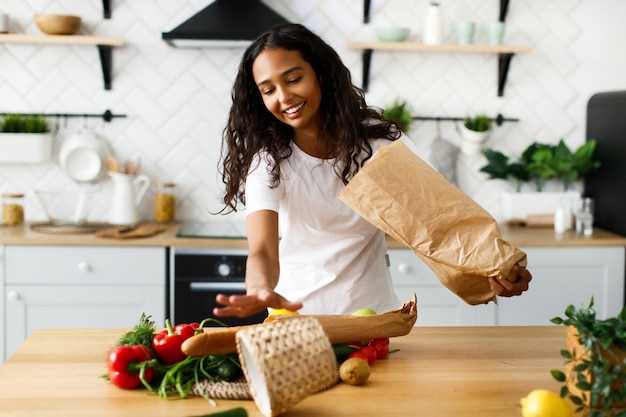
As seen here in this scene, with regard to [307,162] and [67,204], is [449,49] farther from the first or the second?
[67,204]

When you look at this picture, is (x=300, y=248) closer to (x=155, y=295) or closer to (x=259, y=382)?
(x=259, y=382)

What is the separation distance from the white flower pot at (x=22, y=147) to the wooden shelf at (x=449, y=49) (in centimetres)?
146

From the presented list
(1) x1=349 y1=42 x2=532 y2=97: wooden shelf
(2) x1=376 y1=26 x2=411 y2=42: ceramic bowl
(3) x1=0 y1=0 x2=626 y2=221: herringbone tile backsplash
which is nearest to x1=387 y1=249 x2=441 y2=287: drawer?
(3) x1=0 y1=0 x2=626 y2=221: herringbone tile backsplash

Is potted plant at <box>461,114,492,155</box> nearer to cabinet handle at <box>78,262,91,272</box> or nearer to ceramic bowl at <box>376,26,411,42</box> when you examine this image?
ceramic bowl at <box>376,26,411,42</box>

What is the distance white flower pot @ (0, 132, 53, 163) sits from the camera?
146 inches

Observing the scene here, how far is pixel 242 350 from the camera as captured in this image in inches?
60.6

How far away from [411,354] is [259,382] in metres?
0.48

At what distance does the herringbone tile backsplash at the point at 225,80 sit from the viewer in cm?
381

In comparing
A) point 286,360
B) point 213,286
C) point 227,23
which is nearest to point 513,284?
point 286,360

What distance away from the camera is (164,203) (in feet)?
12.5

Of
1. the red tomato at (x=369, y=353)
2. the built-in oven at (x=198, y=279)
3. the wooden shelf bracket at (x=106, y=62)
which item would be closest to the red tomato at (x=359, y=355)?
the red tomato at (x=369, y=353)

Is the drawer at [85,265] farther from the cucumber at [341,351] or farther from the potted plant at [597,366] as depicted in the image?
the potted plant at [597,366]

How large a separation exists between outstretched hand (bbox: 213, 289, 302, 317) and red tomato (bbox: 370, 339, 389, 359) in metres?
0.30

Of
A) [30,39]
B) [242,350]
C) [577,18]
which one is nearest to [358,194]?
[242,350]
